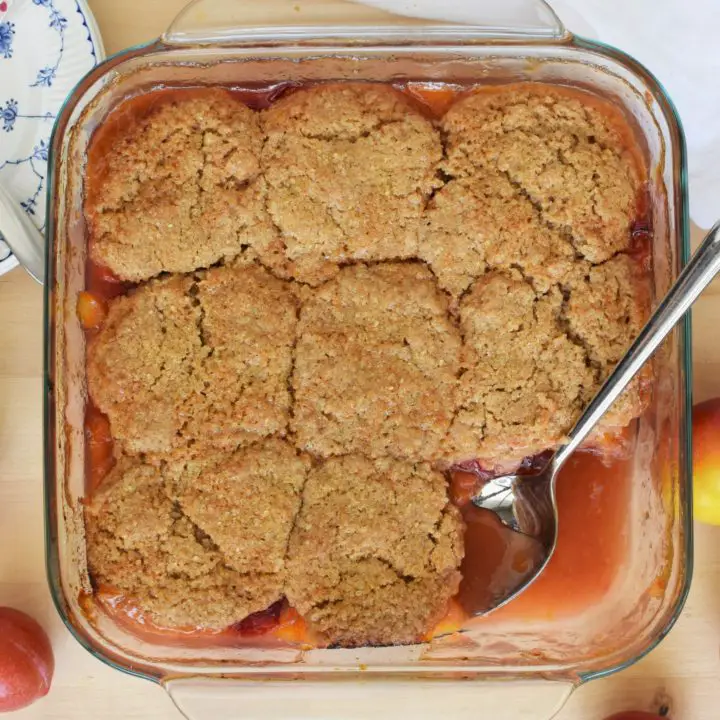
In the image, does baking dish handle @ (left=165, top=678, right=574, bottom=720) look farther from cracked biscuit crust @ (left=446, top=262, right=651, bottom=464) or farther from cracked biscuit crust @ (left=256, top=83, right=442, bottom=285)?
cracked biscuit crust @ (left=256, top=83, right=442, bottom=285)

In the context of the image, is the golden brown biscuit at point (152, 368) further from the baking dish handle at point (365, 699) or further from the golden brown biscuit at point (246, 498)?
the baking dish handle at point (365, 699)

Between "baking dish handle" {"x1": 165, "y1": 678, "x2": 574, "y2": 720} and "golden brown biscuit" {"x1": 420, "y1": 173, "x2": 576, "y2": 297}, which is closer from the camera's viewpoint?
"golden brown biscuit" {"x1": 420, "y1": 173, "x2": 576, "y2": 297}

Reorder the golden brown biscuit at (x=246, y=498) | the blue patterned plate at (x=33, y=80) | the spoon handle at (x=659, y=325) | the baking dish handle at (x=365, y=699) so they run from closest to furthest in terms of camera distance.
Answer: the spoon handle at (x=659, y=325), the golden brown biscuit at (x=246, y=498), the baking dish handle at (x=365, y=699), the blue patterned plate at (x=33, y=80)

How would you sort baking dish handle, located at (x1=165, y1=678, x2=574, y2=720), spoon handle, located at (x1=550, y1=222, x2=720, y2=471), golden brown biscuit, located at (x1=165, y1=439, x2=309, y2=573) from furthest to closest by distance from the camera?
baking dish handle, located at (x1=165, y1=678, x2=574, y2=720) < golden brown biscuit, located at (x1=165, y1=439, x2=309, y2=573) < spoon handle, located at (x1=550, y1=222, x2=720, y2=471)

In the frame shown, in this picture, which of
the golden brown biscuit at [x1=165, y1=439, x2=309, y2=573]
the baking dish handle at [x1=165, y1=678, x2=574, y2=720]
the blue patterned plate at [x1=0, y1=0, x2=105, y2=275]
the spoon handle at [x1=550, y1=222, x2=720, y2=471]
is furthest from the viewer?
the blue patterned plate at [x1=0, y1=0, x2=105, y2=275]

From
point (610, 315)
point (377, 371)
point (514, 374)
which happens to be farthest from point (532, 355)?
point (377, 371)

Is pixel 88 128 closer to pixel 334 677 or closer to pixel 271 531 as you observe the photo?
pixel 271 531

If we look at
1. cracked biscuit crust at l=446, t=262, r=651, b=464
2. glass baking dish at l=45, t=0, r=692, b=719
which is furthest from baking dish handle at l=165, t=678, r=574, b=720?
cracked biscuit crust at l=446, t=262, r=651, b=464

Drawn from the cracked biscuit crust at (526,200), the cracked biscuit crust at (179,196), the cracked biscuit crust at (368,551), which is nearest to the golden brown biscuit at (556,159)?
the cracked biscuit crust at (526,200)
